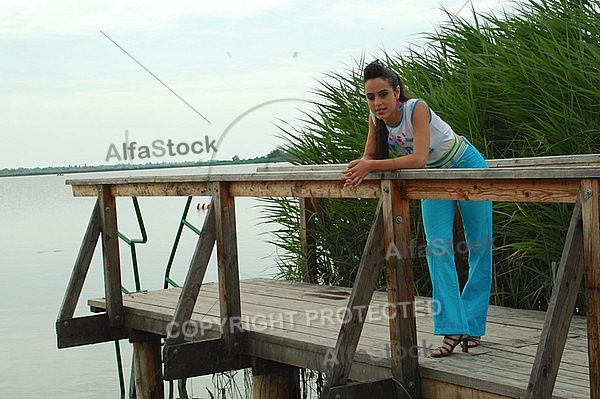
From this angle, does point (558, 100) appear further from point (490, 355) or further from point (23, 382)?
point (23, 382)

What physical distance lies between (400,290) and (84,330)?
10.6 ft

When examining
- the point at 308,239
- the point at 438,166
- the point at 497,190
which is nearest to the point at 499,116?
the point at 308,239

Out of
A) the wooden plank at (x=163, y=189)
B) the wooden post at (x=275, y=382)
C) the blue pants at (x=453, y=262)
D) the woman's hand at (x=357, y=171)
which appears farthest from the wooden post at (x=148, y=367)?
the woman's hand at (x=357, y=171)

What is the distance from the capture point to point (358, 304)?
15.3ft

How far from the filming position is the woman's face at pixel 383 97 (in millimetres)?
4738

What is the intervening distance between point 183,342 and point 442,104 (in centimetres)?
259

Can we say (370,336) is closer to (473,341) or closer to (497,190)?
(473,341)

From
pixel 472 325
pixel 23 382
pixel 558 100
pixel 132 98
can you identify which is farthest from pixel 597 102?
pixel 23 382

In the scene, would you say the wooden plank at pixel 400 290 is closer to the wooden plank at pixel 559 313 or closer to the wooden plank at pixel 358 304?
the wooden plank at pixel 358 304

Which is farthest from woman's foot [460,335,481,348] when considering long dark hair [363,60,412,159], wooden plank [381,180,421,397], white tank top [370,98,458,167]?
long dark hair [363,60,412,159]

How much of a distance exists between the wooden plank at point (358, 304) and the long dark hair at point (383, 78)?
37cm

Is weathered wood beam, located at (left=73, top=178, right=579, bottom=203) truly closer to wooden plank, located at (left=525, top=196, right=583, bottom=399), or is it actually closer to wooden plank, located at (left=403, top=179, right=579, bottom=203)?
wooden plank, located at (left=403, top=179, right=579, bottom=203)

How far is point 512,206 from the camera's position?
646 centimetres

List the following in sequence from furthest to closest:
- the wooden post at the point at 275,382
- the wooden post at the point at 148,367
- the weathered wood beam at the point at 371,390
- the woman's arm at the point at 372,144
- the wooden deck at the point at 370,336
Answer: the wooden post at the point at 148,367 < the wooden post at the point at 275,382 < the woman's arm at the point at 372,144 < the weathered wood beam at the point at 371,390 < the wooden deck at the point at 370,336
